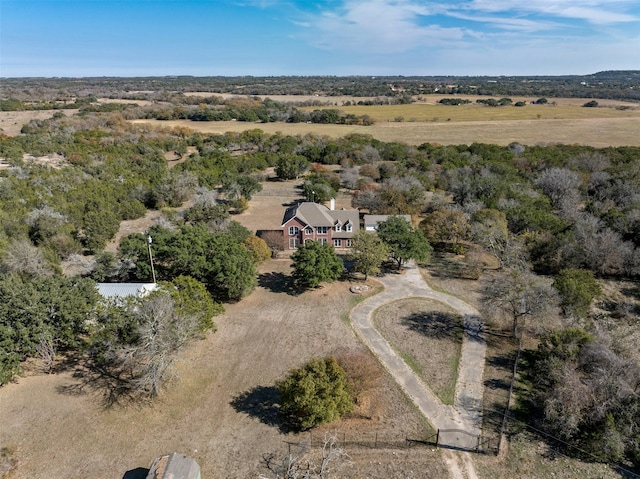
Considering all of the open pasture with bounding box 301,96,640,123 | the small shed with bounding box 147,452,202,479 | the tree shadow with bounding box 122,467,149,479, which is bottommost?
the tree shadow with bounding box 122,467,149,479

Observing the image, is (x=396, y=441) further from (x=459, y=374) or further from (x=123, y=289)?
(x=123, y=289)

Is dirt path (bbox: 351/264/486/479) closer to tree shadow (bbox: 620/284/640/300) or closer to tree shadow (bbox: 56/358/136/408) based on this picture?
tree shadow (bbox: 620/284/640/300)

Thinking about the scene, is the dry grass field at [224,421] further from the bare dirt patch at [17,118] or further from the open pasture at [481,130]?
the bare dirt patch at [17,118]

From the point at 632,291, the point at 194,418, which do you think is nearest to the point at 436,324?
the point at 194,418

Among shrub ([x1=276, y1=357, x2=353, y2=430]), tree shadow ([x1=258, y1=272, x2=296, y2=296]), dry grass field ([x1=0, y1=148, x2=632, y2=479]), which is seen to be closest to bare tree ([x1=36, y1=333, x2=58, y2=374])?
dry grass field ([x1=0, y1=148, x2=632, y2=479])

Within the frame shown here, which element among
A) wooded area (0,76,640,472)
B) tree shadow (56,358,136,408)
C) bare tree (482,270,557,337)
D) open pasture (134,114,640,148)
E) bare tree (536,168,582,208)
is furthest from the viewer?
open pasture (134,114,640,148)

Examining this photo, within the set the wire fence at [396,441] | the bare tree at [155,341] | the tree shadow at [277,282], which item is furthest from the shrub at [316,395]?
the tree shadow at [277,282]

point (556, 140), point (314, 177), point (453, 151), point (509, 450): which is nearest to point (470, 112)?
point (556, 140)

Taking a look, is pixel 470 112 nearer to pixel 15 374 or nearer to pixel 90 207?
pixel 90 207
